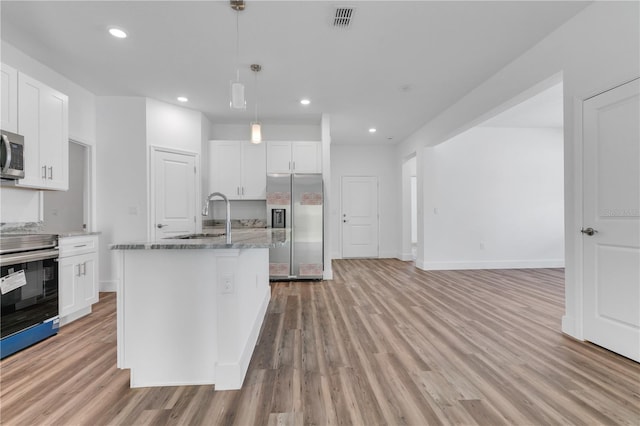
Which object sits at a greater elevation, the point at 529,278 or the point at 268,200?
the point at 268,200

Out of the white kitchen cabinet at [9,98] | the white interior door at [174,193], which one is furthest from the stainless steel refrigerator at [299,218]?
the white kitchen cabinet at [9,98]

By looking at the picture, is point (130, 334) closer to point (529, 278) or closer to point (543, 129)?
point (529, 278)

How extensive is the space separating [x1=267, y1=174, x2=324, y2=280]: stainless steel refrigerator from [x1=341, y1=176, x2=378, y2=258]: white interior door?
242 cm

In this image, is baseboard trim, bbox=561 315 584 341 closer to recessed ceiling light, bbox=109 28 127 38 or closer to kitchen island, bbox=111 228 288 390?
kitchen island, bbox=111 228 288 390

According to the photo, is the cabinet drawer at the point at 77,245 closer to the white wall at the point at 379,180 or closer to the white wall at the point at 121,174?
the white wall at the point at 121,174

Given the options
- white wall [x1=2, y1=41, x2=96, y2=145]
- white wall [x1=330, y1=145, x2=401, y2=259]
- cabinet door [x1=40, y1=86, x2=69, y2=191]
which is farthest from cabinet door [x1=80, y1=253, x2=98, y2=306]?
→ white wall [x1=330, y1=145, x2=401, y2=259]

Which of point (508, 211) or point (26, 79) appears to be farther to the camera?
point (508, 211)

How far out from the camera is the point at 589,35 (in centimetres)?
238

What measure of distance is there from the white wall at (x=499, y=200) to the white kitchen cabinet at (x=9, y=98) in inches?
235

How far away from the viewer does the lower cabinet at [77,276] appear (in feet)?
9.32

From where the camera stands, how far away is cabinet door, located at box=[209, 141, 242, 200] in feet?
16.9

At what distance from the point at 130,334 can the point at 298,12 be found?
2.71 metres

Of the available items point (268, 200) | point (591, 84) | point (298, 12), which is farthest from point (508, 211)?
point (298, 12)

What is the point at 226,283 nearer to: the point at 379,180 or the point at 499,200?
the point at 499,200
